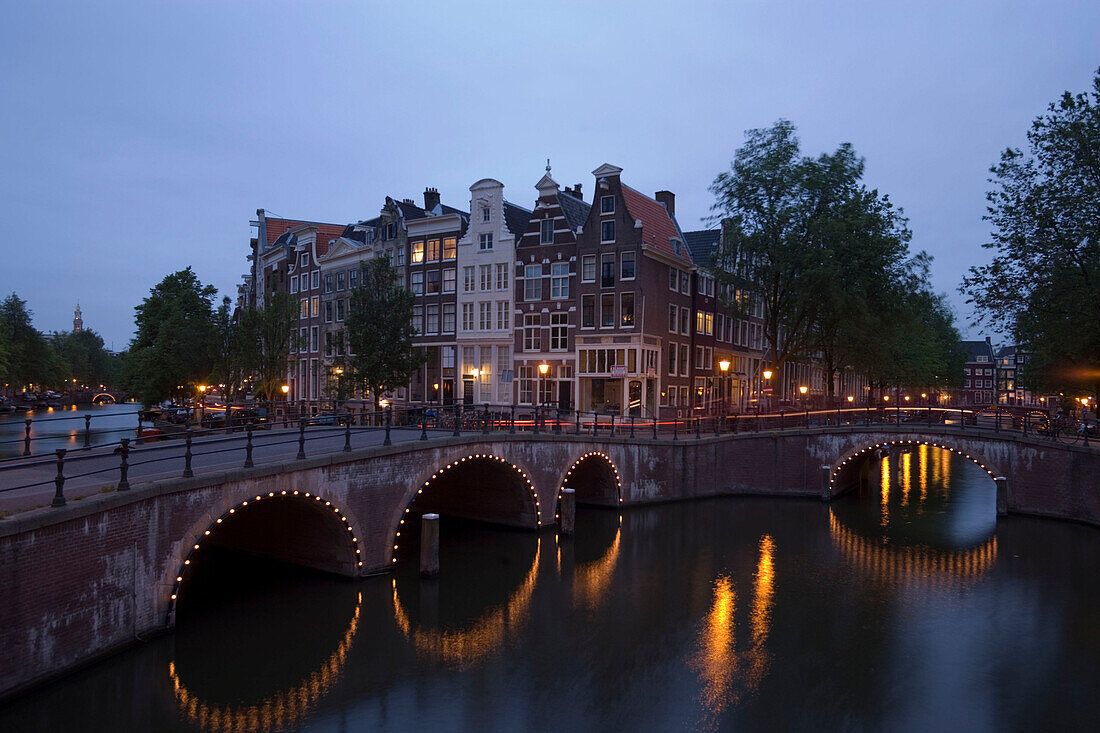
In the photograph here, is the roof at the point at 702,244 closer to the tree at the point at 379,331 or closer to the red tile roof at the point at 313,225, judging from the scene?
the tree at the point at 379,331

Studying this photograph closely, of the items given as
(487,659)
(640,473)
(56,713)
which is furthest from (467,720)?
(640,473)

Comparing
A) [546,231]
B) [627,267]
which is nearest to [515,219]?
[546,231]

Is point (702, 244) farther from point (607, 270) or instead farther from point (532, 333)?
point (532, 333)

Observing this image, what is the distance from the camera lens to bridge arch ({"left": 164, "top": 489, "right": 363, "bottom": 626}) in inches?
793

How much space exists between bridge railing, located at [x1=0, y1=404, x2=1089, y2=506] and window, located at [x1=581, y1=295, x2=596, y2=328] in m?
6.53

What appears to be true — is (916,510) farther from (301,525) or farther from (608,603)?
(301,525)

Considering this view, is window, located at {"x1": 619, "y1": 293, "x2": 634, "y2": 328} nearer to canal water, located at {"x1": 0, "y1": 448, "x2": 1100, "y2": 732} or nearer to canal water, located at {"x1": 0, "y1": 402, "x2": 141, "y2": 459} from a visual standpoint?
canal water, located at {"x1": 0, "y1": 448, "x2": 1100, "y2": 732}

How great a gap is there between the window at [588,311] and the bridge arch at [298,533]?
83.6 feet

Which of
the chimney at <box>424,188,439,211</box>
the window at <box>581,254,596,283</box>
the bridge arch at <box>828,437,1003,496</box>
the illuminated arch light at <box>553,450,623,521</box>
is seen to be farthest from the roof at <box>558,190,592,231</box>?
the bridge arch at <box>828,437,1003,496</box>

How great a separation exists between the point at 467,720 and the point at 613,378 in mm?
31889

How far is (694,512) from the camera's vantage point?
32.8 meters

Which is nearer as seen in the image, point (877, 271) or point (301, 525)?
point (301, 525)

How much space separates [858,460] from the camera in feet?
→ 135

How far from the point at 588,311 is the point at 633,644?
29295 millimetres
